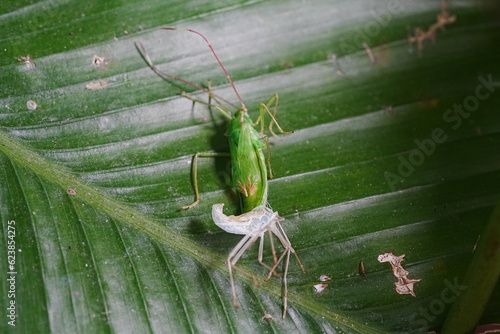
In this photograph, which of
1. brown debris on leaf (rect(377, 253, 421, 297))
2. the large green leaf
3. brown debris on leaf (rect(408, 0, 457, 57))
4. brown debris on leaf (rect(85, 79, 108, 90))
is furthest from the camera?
brown debris on leaf (rect(408, 0, 457, 57))

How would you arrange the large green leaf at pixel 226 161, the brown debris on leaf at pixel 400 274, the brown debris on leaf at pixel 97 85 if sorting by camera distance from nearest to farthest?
the large green leaf at pixel 226 161 < the brown debris on leaf at pixel 400 274 < the brown debris on leaf at pixel 97 85

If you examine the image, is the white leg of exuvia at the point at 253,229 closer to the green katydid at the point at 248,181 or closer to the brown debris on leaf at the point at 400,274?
the green katydid at the point at 248,181

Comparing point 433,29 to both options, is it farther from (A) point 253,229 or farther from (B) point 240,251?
(B) point 240,251

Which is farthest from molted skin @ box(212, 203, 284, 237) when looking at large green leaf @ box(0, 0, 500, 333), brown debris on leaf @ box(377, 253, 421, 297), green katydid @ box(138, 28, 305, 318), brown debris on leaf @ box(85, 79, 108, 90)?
brown debris on leaf @ box(85, 79, 108, 90)

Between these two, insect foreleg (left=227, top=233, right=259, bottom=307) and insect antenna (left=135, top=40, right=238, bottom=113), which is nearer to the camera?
insect foreleg (left=227, top=233, right=259, bottom=307)

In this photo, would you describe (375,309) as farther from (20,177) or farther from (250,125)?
(20,177)

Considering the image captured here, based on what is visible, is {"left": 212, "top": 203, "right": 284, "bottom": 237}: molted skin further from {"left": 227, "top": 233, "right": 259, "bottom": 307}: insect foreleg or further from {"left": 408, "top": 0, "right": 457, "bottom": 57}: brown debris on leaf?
{"left": 408, "top": 0, "right": 457, "bottom": 57}: brown debris on leaf

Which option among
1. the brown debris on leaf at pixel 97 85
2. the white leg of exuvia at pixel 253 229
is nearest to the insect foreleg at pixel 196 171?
the white leg of exuvia at pixel 253 229
